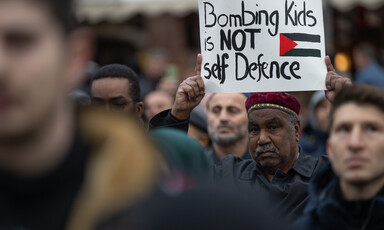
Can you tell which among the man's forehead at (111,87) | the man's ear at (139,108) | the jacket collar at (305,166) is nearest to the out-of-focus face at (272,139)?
the jacket collar at (305,166)

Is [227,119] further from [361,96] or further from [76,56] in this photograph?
[76,56]

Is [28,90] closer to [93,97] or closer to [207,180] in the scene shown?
[207,180]

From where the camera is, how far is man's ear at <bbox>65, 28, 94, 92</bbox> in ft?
5.24

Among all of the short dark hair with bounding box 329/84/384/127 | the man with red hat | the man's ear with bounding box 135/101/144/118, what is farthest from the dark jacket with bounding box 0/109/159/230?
the man's ear with bounding box 135/101/144/118

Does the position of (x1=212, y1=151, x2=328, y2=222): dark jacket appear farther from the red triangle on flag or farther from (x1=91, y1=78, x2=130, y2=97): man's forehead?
(x1=91, y1=78, x2=130, y2=97): man's forehead

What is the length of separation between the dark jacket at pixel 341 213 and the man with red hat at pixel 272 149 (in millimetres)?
1163

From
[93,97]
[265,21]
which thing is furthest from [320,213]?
[93,97]

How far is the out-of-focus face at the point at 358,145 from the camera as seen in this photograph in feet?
9.95

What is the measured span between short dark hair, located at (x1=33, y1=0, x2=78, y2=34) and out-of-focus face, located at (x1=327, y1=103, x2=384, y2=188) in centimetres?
172

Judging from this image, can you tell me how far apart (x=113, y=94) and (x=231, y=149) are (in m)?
1.32

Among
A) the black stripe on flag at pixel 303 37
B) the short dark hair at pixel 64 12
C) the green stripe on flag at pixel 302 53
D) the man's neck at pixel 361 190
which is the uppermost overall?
the black stripe on flag at pixel 303 37

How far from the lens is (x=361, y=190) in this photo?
9.98 feet

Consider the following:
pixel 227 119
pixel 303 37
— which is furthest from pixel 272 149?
pixel 227 119

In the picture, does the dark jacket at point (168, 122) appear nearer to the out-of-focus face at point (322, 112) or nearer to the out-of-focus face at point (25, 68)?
the out-of-focus face at point (25, 68)
